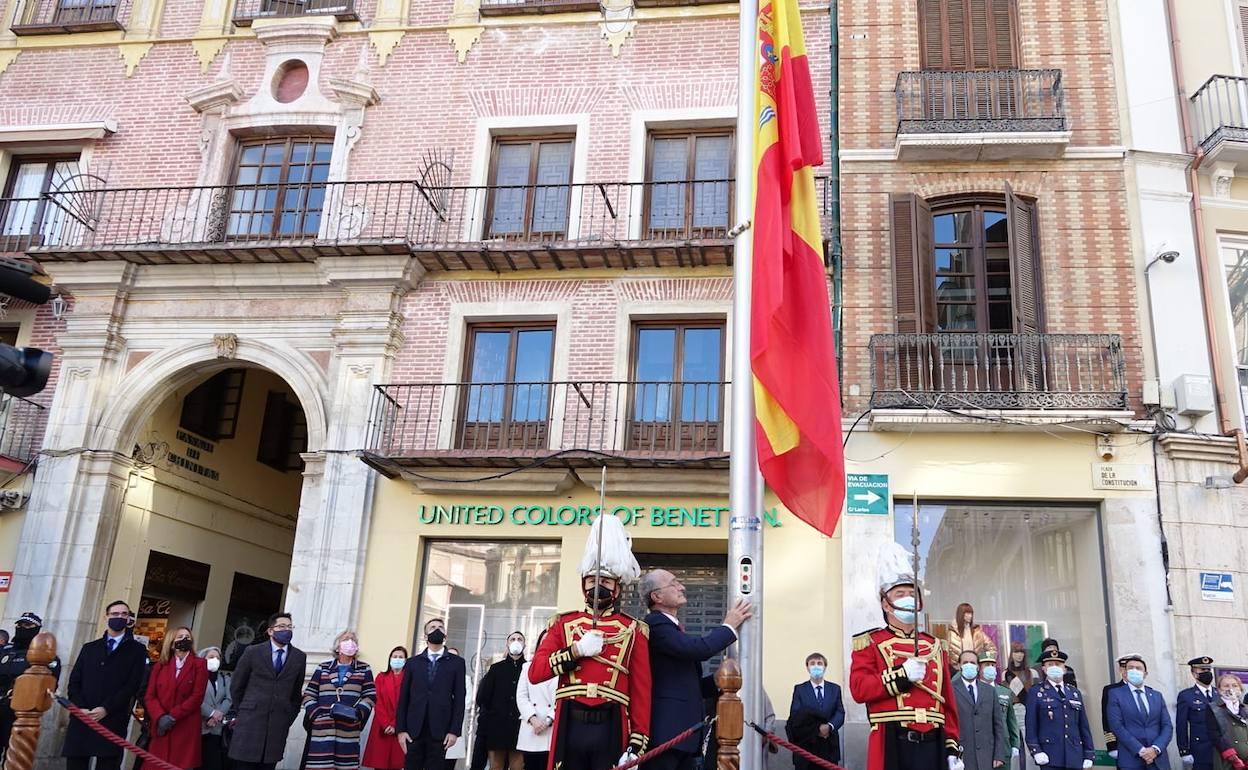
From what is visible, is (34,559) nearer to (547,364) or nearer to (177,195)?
(177,195)

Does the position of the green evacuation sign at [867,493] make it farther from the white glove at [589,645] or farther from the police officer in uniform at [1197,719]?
the white glove at [589,645]

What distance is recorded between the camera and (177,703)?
1013 centimetres

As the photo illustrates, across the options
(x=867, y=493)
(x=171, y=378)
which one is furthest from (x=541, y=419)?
(x=171, y=378)

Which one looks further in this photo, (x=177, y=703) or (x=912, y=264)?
(x=912, y=264)

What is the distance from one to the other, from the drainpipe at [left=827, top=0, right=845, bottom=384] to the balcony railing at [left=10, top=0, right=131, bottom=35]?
11.3 meters

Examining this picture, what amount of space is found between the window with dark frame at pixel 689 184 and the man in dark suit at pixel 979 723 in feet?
22.5

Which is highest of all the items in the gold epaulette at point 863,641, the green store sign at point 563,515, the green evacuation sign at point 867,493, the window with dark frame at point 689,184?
the window with dark frame at point 689,184

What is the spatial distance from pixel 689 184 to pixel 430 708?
830cm

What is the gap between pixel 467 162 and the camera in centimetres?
1562

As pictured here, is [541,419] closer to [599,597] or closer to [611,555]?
[611,555]

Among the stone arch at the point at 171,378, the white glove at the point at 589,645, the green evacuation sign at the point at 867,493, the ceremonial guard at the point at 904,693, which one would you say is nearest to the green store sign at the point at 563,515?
the green evacuation sign at the point at 867,493

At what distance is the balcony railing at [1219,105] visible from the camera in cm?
1366

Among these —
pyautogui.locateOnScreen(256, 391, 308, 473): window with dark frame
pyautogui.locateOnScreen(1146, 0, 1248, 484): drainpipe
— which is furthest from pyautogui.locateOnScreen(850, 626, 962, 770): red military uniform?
pyautogui.locateOnScreen(256, 391, 308, 473): window with dark frame

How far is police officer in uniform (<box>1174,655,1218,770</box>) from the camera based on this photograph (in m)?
10.1
